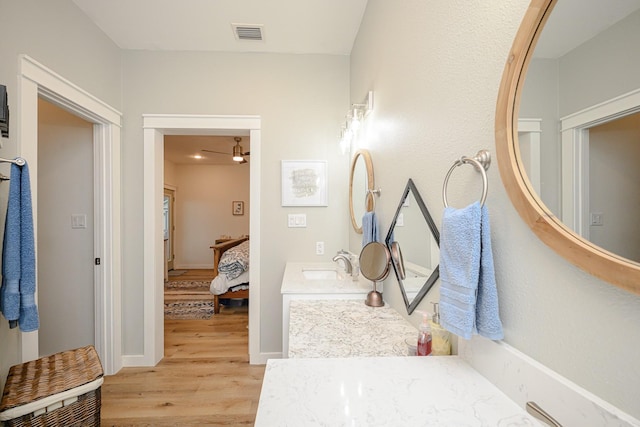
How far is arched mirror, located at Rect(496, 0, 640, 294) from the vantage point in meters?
0.42

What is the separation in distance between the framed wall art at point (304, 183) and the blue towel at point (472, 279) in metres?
1.85

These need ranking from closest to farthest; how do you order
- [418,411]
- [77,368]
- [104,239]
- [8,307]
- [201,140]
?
[418,411], [8,307], [77,368], [104,239], [201,140]

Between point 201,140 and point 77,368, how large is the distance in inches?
159

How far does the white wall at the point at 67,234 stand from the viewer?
91.9 inches

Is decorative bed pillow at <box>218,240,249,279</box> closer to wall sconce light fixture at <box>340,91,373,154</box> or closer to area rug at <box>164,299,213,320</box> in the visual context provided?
area rug at <box>164,299,213,320</box>

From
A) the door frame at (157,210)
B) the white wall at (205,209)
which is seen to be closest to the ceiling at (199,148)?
the white wall at (205,209)

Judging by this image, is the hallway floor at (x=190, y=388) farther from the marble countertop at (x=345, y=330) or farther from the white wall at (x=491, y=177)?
the white wall at (x=491, y=177)

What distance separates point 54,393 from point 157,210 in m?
1.49

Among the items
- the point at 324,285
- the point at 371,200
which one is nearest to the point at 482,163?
the point at 371,200

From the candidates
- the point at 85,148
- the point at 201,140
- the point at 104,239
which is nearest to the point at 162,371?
the point at 104,239

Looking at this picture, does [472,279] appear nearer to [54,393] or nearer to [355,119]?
[355,119]

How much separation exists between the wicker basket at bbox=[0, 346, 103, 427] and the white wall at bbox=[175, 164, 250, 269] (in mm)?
5511

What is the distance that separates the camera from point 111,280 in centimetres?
231

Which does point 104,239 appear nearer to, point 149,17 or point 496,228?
point 149,17
